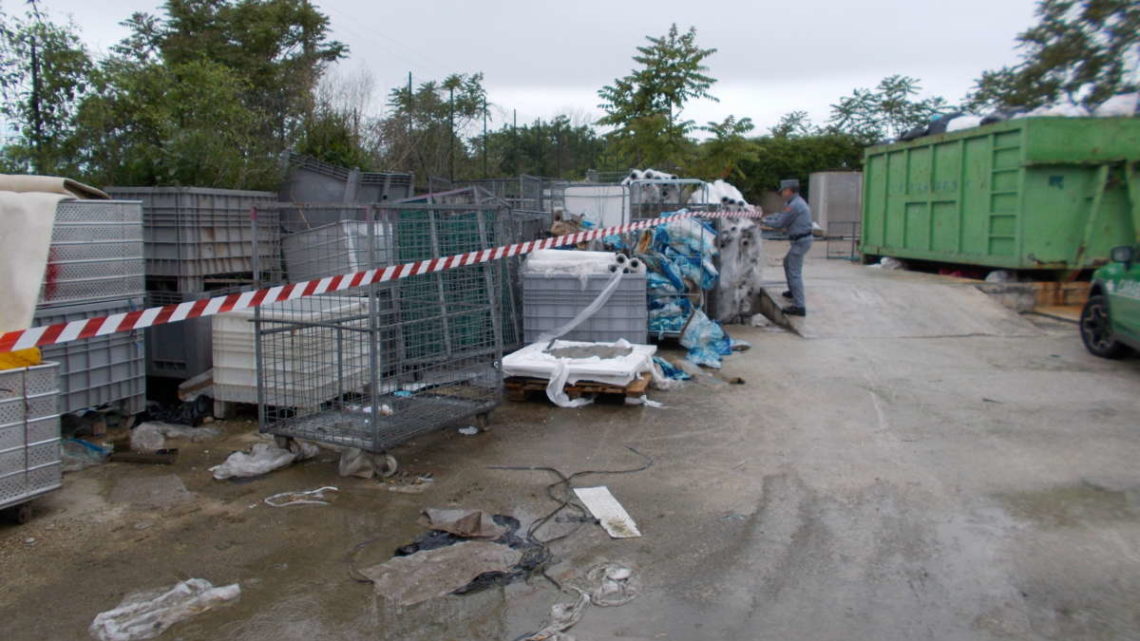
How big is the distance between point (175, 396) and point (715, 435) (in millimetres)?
4797

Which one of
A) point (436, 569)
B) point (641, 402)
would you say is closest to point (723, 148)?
point (641, 402)

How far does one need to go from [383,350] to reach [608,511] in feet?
6.66

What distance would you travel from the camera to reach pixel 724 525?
4684 millimetres

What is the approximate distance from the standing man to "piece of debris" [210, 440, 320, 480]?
23.5ft

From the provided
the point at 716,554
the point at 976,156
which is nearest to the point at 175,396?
the point at 716,554

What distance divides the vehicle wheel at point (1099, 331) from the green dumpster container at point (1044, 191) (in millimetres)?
2467

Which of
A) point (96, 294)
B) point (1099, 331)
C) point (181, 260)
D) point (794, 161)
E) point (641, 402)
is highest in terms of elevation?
point (794, 161)

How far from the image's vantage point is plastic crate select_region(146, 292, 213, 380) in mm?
7121

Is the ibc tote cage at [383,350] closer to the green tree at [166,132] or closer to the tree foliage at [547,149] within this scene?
the green tree at [166,132]

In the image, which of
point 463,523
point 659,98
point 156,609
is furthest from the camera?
point 659,98

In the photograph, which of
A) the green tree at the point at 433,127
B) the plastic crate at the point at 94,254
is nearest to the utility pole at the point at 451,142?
the green tree at the point at 433,127

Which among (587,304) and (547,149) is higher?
(547,149)

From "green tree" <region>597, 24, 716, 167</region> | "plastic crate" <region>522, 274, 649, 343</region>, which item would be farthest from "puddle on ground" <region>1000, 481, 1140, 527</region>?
"green tree" <region>597, 24, 716, 167</region>

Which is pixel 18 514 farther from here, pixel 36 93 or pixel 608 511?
pixel 36 93
